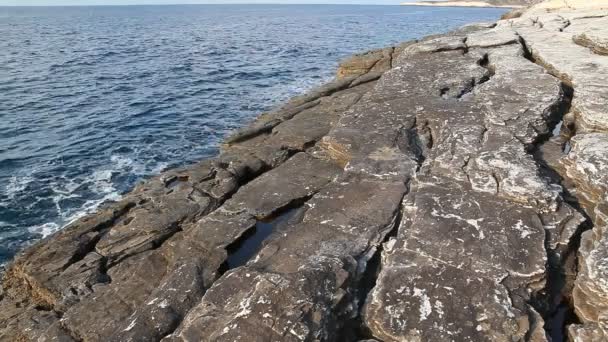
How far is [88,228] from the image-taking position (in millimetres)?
11250

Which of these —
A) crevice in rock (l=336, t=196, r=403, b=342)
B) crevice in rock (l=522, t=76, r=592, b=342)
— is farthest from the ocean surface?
crevice in rock (l=522, t=76, r=592, b=342)

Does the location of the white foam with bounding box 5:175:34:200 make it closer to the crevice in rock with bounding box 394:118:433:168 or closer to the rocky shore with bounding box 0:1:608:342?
the rocky shore with bounding box 0:1:608:342

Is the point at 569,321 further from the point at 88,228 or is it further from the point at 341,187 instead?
the point at 88,228

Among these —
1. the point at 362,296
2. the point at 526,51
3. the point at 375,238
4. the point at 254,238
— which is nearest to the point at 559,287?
the point at 375,238

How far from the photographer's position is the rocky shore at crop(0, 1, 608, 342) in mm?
6508

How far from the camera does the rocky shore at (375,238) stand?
6.51m

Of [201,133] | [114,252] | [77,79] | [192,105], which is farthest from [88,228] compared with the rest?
[77,79]

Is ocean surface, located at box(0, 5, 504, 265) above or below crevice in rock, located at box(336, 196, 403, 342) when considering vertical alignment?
below

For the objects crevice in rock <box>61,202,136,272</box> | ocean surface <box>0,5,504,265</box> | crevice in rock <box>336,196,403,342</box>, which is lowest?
ocean surface <box>0,5,504,265</box>

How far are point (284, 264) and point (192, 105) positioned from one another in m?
22.6

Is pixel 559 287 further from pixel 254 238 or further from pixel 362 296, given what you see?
pixel 254 238

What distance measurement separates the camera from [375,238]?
825 cm

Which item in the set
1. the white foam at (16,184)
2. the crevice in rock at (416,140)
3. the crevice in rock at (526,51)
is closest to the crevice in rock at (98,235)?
the white foam at (16,184)

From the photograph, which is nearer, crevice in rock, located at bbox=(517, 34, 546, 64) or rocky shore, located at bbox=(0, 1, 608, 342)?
rocky shore, located at bbox=(0, 1, 608, 342)
